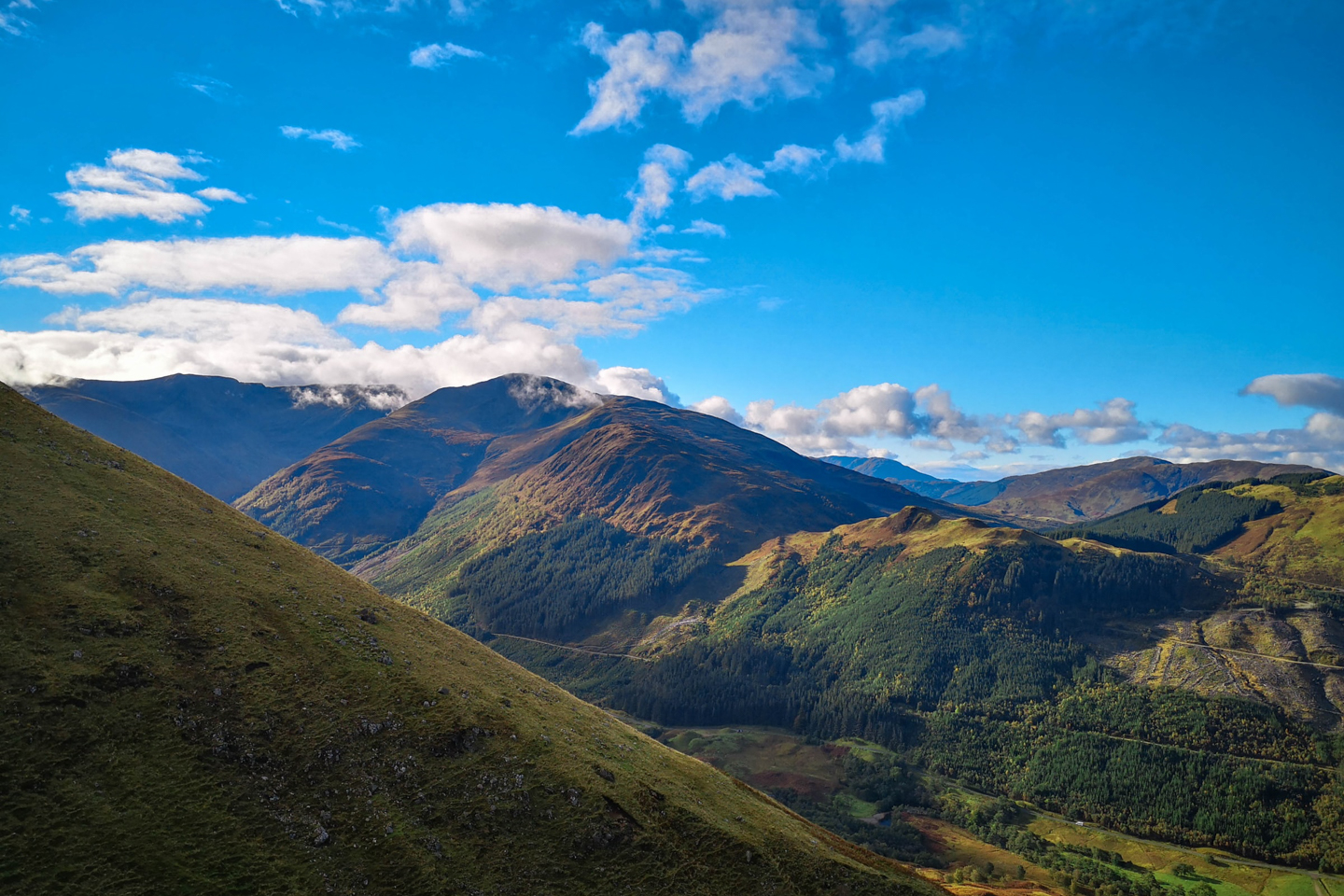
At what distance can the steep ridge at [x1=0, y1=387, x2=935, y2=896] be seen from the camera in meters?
48.8

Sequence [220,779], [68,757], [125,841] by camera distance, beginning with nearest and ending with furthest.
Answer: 1. [125,841]
2. [68,757]
3. [220,779]

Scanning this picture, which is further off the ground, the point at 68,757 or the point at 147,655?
the point at 147,655

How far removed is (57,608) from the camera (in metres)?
62.2

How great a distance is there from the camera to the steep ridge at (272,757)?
48.8 m

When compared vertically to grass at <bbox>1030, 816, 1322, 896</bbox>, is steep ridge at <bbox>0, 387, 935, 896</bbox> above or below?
Result: above

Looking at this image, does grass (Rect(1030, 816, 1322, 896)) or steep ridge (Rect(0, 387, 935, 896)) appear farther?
grass (Rect(1030, 816, 1322, 896))

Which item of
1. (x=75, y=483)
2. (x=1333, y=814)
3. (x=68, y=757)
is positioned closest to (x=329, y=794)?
(x=68, y=757)

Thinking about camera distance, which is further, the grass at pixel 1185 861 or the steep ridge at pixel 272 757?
the grass at pixel 1185 861

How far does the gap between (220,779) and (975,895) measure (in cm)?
11354

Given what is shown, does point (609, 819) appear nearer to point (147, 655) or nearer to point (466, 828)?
point (466, 828)

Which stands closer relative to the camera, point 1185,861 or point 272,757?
point 272,757

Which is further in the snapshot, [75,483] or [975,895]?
[975,895]

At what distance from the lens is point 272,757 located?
5825 centimetres

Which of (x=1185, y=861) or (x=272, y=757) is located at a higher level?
(x=272, y=757)
